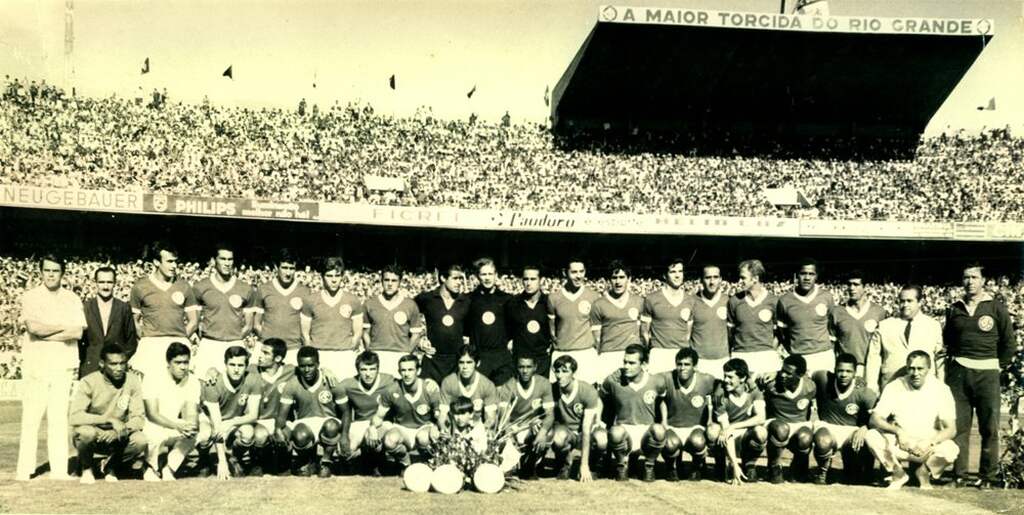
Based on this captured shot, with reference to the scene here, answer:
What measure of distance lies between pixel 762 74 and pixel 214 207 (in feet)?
40.9

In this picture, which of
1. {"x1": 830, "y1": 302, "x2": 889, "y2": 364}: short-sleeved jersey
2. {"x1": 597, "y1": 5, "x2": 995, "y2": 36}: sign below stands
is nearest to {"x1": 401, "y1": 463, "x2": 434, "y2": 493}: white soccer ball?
{"x1": 830, "y1": 302, "x2": 889, "y2": 364}: short-sleeved jersey

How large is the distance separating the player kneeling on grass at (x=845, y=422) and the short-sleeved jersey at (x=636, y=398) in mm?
1378

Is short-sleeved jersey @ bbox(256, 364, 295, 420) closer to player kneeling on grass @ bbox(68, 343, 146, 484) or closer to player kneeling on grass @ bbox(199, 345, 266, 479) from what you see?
player kneeling on grass @ bbox(199, 345, 266, 479)

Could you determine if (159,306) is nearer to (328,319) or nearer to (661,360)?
(328,319)

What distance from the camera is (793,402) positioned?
7.62m

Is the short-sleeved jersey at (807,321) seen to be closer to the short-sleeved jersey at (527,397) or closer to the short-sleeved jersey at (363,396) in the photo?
the short-sleeved jersey at (527,397)

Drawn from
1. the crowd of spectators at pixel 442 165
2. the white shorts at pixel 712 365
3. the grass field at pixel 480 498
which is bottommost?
the grass field at pixel 480 498

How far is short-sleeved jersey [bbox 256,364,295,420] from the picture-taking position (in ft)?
24.3

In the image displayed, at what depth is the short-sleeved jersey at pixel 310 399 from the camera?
24.4 ft

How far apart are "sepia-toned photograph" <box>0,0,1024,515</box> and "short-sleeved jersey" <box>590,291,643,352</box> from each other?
0.09 feet

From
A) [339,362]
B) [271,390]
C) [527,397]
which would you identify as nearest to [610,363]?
[527,397]

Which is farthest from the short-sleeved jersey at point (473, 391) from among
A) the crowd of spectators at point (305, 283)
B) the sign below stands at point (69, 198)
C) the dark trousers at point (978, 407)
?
the sign below stands at point (69, 198)

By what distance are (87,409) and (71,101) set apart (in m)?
15.1

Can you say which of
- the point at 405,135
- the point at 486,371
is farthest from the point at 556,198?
the point at 486,371
